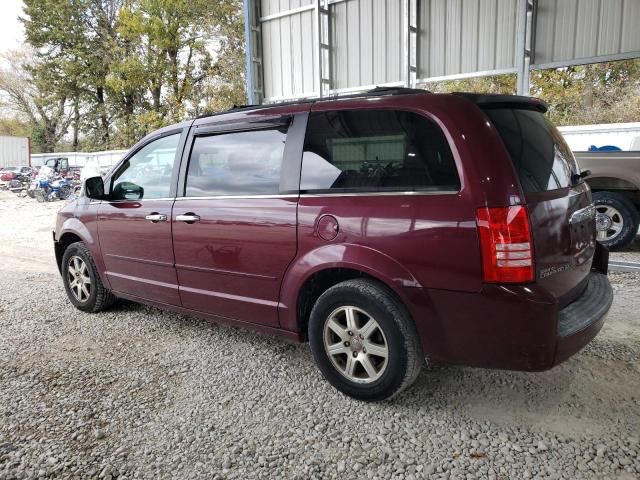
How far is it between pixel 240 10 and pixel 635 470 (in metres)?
27.5

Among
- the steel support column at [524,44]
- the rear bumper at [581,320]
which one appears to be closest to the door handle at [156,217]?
the rear bumper at [581,320]

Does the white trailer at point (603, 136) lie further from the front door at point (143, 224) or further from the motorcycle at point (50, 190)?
the motorcycle at point (50, 190)

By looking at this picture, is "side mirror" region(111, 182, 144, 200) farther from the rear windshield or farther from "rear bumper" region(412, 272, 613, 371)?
the rear windshield

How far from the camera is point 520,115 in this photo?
289 cm

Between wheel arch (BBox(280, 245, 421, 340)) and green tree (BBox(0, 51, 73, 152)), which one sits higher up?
green tree (BBox(0, 51, 73, 152))

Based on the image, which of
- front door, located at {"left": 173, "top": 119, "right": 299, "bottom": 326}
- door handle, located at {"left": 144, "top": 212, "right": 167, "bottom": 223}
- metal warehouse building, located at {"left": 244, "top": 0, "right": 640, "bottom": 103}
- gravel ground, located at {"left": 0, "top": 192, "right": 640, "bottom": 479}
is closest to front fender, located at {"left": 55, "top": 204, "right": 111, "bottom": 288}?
gravel ground, located at {"left": 0, "top": 192, "right": 640, "bottom": 479}

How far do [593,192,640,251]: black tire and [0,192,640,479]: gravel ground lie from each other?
10.4ft

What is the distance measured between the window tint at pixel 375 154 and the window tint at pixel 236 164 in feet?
0.91

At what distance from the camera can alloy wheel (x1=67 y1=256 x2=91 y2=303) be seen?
191 inches

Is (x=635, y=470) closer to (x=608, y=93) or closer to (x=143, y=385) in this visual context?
(x=143, y=385)

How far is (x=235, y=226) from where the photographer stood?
11.2 ft

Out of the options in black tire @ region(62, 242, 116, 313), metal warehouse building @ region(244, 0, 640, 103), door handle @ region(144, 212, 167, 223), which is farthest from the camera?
metal warehouse building @ region(244, 0, 640, 103)

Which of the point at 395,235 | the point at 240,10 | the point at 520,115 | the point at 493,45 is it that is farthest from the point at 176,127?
the point at 240,10

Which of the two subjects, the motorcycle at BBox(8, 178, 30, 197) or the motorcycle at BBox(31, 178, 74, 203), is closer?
the motorcycle at BBox(31, 178, 74, 203)
